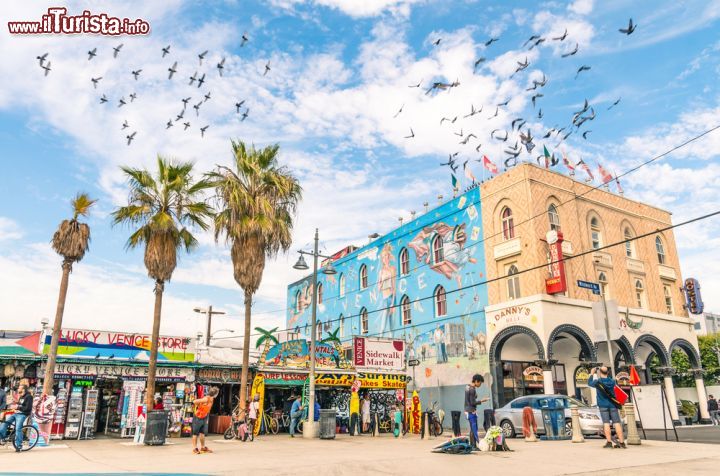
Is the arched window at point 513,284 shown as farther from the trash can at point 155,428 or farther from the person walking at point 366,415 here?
the trash can at point 155,428

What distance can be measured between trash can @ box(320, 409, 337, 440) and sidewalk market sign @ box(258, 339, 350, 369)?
382 centimetres

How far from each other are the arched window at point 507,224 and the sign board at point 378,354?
9.09m

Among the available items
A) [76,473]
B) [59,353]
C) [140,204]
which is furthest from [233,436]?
[76,473]

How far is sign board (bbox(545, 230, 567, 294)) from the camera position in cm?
2731

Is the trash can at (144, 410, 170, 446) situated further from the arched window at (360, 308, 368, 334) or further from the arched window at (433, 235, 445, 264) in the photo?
the arched window at (360, 308, 368, 334)

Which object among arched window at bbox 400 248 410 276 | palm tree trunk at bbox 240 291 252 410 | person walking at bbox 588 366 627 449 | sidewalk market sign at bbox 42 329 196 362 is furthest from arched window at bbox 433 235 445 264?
person walking at bbox 588 366 627 449

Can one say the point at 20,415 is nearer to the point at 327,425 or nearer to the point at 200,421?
the point at 200,421

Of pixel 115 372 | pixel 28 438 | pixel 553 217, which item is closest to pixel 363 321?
pixel 553 217

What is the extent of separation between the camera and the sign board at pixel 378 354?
24375 millimetres

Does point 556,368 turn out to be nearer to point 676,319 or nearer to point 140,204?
point 676,319

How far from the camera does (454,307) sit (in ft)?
106

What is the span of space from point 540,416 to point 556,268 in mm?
10719

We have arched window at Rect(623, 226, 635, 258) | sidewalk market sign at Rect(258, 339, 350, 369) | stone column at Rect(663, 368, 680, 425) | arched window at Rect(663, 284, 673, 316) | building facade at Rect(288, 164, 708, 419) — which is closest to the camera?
sidewalk market sign at Rect(258, 339, 350, 369)

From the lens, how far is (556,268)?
1099 inches
